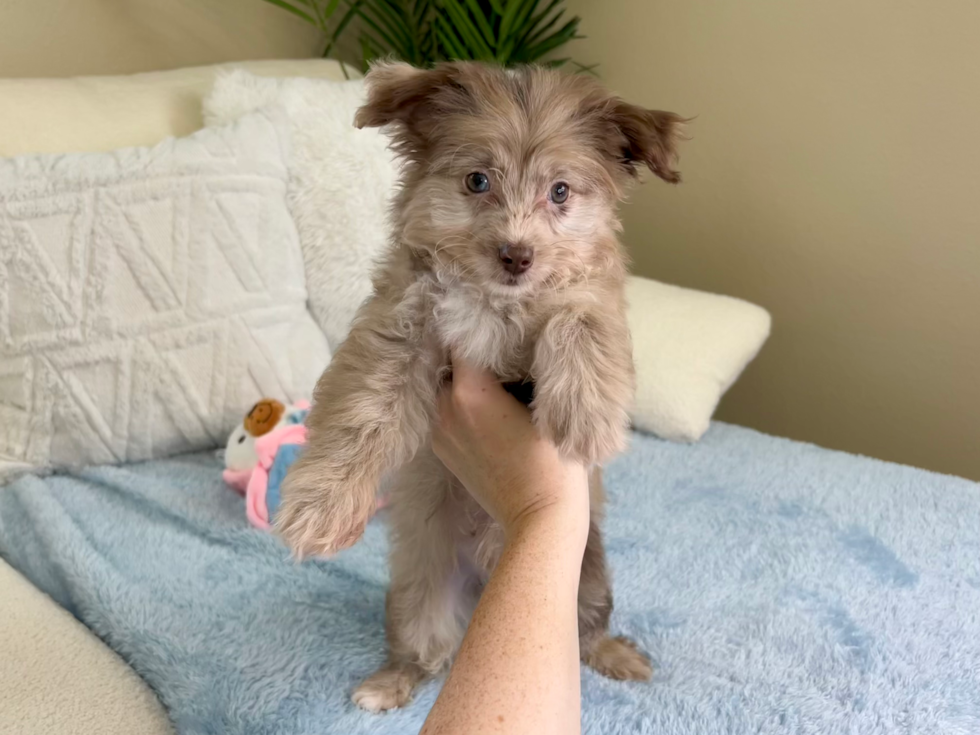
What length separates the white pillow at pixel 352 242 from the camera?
2654 millimetres

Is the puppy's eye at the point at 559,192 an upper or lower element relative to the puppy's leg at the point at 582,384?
upper

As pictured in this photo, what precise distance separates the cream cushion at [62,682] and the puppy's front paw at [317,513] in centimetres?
57

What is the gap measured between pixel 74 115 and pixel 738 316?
2.37m

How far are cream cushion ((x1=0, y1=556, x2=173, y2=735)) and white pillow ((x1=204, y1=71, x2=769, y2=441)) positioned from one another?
50.5 inches

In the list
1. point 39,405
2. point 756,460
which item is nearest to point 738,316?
point 756,460

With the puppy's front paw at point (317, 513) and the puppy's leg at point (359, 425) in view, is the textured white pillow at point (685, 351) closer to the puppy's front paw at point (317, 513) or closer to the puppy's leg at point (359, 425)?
the puppy's leg at point (359, 425)

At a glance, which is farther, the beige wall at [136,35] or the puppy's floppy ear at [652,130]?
the beige wall at [136,35]

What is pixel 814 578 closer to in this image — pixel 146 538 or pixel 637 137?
pixel 637 137

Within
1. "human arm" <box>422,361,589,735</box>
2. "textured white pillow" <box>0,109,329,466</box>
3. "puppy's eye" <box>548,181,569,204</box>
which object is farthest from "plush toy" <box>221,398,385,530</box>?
"puppy's eye" <box>548,181,569,204</box>

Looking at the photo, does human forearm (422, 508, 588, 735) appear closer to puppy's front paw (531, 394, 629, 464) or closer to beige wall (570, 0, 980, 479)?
puppy's front paw (531, 394, 629, 464)

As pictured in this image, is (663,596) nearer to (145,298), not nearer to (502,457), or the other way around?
(502,457)

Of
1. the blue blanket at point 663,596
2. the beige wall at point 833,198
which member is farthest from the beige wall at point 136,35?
the blue blanket at point 663,596

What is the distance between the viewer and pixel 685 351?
276 cm

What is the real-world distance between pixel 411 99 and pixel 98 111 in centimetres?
151
